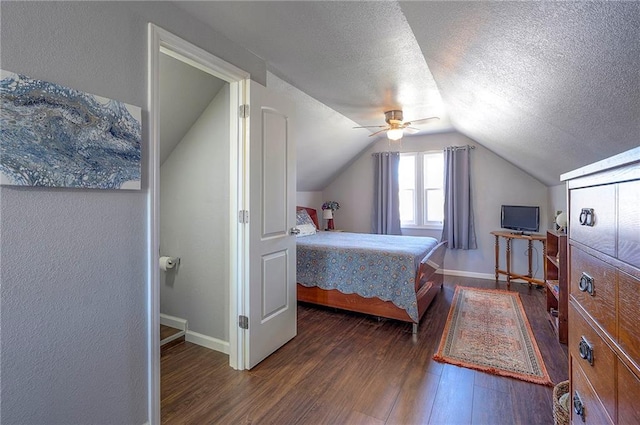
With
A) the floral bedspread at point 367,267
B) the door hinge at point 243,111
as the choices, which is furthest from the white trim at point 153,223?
the floral bedspread at point 367,267

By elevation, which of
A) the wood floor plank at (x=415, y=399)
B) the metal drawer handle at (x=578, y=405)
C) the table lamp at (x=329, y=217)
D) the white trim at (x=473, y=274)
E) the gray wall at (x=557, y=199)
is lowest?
the wood floor plank at (x=415, y=399)

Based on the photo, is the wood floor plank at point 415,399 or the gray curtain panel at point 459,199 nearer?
the wood floor plank at point 415,399

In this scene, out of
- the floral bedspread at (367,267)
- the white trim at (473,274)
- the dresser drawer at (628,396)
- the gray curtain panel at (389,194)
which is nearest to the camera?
the dresser drawer at (628,396)

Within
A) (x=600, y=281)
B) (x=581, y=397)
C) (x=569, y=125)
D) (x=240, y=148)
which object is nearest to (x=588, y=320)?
(x=600, y=281)

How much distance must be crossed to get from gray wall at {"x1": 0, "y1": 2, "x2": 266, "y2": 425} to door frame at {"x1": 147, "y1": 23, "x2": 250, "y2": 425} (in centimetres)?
4

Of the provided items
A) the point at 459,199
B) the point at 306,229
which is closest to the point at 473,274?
the point at 459,199

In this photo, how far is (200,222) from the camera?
2.58m

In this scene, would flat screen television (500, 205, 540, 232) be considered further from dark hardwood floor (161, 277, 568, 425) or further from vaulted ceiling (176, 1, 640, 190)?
dark hardwood floor (161, 277, 568, 425)

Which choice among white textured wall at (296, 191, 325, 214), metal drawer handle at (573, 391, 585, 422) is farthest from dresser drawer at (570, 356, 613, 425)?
white textured wall at (296, 191, 325, 214)

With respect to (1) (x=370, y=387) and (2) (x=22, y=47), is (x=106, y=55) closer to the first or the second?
(2) (x=22, y=47)

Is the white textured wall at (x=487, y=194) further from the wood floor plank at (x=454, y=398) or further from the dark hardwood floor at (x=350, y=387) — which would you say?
the wood floor plank at (x=454, y=398)

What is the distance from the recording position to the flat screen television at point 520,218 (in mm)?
4355

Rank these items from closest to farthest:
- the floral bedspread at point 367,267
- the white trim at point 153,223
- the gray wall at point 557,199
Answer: the white trim at point 153,223 < the floral bedspread at point 367,267 < the gray wall at point 557,199

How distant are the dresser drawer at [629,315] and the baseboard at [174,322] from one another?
285cm
